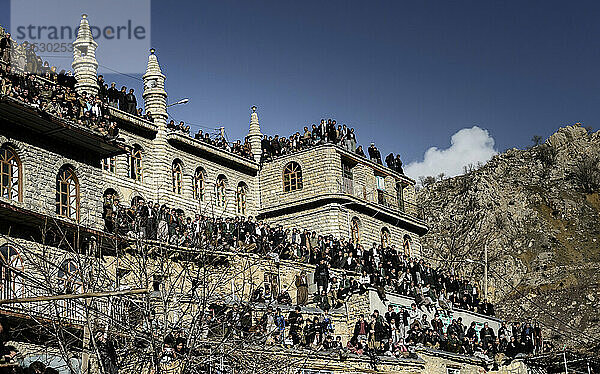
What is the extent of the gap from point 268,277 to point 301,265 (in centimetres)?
215

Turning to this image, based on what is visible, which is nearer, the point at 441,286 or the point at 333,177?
the point at 441,286

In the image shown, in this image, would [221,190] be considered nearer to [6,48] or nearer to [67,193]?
[67,193]

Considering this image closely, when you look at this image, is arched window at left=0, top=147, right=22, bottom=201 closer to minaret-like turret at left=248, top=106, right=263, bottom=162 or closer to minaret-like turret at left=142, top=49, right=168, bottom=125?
minaret-like turret at left=142, top=49, right=168, bottom=125

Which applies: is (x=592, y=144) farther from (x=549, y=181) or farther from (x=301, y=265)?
(x=301, y=265)

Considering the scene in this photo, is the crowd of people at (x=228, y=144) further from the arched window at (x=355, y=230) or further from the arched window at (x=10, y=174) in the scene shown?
the arched window at (x=10, y=174)

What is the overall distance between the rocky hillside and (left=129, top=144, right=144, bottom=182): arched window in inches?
1032

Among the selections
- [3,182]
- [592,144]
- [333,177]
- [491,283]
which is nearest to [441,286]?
[333,177]

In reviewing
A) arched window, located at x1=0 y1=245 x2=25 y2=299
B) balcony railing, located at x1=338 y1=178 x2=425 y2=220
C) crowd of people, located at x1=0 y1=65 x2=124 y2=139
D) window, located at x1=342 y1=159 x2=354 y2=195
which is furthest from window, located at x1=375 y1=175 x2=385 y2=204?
arched window, located at x1=0 y1=245 x2=25 y2=299

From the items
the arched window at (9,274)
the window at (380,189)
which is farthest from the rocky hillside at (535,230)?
the arched window at (9,274)

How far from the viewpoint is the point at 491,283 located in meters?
59.0

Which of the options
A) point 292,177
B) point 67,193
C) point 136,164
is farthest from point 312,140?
point 67,193

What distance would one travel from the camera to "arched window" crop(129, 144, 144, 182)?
125 feet

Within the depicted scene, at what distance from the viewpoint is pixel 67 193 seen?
1027 inches

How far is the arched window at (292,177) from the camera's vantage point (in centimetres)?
4534
